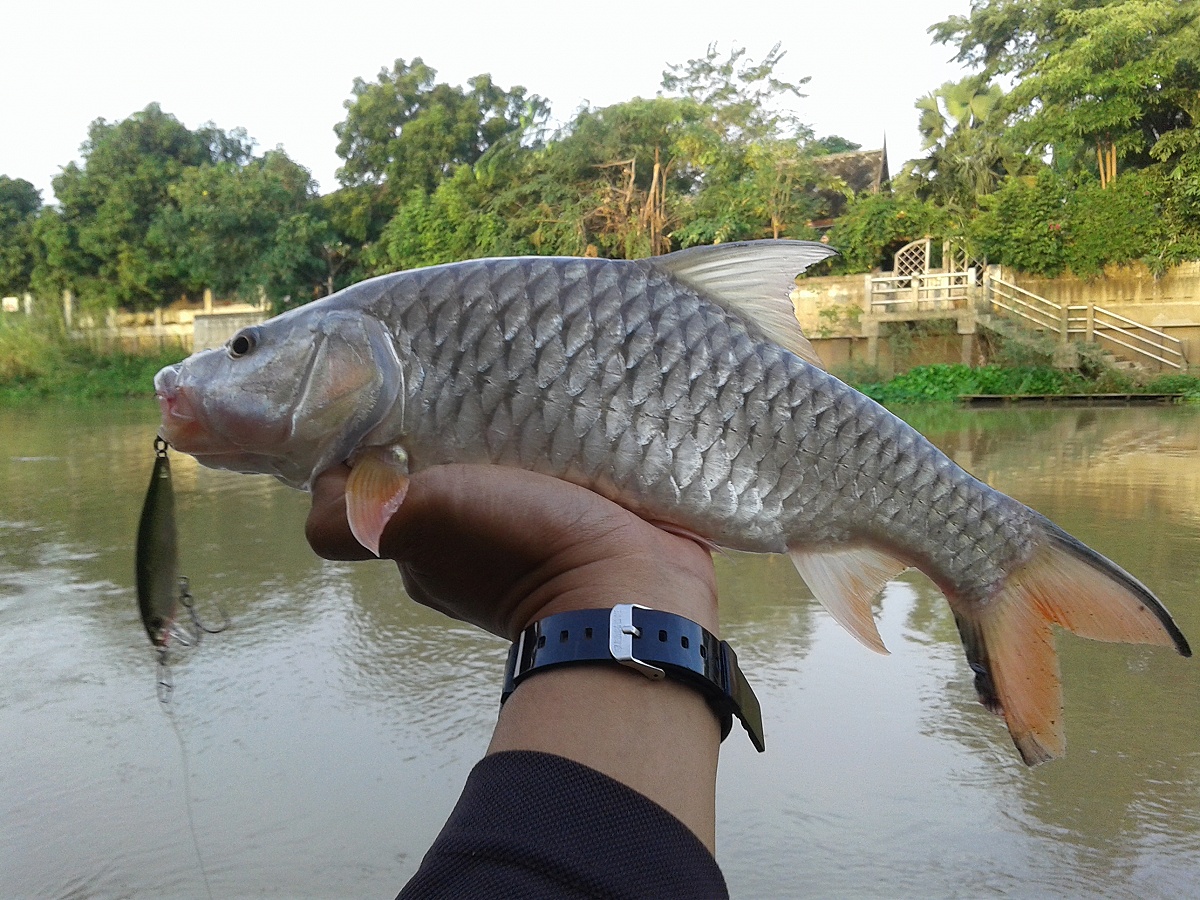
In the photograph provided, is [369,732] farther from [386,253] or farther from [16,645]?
[386,253]

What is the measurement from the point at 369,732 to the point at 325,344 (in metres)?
1.71

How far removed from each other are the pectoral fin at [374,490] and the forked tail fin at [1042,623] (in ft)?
2.49

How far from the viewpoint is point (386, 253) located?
69.1ft

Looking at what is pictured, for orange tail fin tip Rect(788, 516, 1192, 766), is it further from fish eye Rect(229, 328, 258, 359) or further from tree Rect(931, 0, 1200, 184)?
tree Rect(931, 0, 1200, 184)

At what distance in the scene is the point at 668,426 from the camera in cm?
122

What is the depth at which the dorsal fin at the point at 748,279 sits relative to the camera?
1.31 meters

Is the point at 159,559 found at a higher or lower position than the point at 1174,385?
higher

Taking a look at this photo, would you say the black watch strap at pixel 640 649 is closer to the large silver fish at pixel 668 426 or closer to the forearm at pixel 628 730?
the forearm at pixel 628 730

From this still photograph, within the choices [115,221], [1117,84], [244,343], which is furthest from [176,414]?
[115,221]

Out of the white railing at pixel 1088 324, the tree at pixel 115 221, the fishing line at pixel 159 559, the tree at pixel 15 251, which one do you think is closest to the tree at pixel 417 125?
the tree at pixel 115 221

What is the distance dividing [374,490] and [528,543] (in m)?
0.21

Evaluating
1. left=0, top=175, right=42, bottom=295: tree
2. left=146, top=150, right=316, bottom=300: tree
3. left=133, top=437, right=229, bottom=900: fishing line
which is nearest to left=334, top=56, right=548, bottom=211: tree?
left=146, top=150, right=316, bottom=300: tree

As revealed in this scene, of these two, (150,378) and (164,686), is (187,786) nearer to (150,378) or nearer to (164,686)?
(164,686)

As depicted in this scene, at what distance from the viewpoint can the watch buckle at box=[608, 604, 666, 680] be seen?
0.92 m
